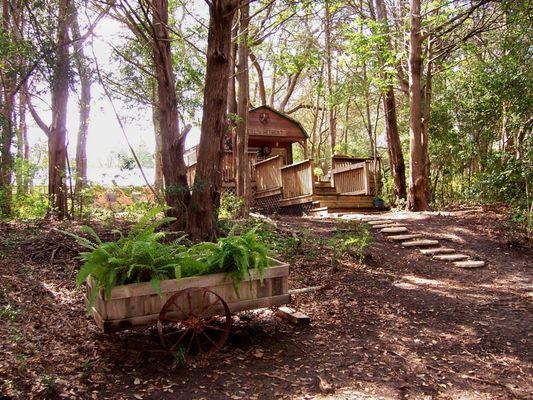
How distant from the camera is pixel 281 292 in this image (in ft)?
15.4

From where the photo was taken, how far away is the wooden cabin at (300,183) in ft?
50.2

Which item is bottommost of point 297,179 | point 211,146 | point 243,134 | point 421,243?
point 421,243

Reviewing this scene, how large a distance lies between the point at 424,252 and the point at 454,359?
17.5ft

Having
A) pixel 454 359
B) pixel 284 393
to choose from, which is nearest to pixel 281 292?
pixel 284 393

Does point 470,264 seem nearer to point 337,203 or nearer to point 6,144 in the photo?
point 337,203

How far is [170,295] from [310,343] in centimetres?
168

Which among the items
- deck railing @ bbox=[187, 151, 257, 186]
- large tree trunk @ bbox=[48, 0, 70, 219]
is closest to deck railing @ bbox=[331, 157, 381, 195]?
deck railing @ bbox=[187, 151, 257, 186]

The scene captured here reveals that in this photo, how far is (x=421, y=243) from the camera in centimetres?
981

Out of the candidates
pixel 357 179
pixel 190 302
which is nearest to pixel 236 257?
pixel 190 302

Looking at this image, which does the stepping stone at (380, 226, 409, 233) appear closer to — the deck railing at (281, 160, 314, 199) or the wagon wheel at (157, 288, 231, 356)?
the deck railing at (281, 160, 314, 199)

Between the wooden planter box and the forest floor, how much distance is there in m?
0.45

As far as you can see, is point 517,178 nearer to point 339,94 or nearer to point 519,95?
point 519,95

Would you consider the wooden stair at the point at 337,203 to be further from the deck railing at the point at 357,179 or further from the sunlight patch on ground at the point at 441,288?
the sunlight patch on ground at the point at 441,288

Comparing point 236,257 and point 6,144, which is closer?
point 236,257
